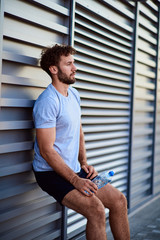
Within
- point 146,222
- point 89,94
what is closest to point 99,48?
point 89,94

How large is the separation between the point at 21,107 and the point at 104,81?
1.58m

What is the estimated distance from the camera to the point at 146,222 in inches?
177

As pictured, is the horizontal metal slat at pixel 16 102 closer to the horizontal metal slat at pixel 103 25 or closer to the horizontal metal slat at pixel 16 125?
the horizontal metal slat at pixel 16 125

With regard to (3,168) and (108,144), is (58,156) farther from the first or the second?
(108,144)

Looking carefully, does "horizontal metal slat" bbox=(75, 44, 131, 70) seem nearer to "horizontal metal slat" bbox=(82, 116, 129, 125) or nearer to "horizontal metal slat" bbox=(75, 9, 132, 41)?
"horizontal metal slat" bbox=(75, 9, 132, 41)

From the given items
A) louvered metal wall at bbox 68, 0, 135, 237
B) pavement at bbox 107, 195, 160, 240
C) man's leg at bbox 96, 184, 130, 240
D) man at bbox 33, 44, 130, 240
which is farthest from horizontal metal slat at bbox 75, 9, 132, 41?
pavement at bbox 107, 195, 160, 240

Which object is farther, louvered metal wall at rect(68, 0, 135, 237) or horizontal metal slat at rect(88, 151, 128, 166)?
horizontal metal slat at rect(88, 151, 128, 166)

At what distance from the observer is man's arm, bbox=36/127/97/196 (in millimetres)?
2699

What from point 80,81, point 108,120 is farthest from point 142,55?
point 80,81

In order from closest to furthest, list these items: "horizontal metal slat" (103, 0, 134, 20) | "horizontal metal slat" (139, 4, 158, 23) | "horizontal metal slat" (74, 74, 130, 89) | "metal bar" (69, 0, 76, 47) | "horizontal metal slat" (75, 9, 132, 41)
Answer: "metal bar" (69, 0, 76, 47), "horizontal metal slat" (75, 9, 132, 41), "horizontal metal slat" (74, 74, 130, 89), "horizontal metal slat" (103, 0, 134, 20), "horizontal metal slat" (139, 4, 158, 23)

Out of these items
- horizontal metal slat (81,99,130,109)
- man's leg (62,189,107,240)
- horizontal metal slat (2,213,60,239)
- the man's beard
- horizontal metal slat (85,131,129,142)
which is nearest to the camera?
man's leg (62,189,107,240)

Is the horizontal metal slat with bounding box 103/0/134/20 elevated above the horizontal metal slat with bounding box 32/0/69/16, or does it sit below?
above

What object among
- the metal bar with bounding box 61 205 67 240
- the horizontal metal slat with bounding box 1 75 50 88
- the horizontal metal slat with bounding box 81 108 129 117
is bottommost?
the metal bar with bounding box 61 205 67 240

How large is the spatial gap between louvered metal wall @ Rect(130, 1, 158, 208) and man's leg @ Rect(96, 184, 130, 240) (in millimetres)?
2020
